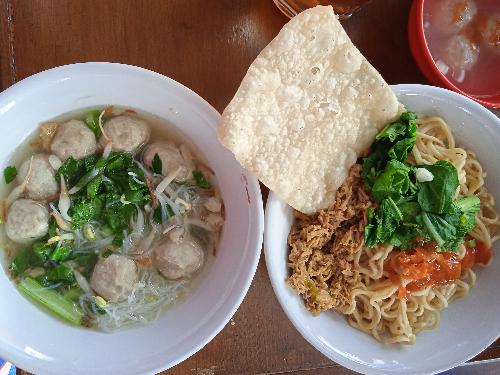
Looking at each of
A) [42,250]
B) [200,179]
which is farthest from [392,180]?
[42,250]

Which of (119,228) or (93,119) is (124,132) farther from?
(119,228)

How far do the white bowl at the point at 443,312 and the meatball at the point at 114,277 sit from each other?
0.52 meters

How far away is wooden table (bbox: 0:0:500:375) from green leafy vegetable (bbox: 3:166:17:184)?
1.18 feet

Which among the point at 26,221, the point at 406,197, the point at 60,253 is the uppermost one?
the point at 406,197

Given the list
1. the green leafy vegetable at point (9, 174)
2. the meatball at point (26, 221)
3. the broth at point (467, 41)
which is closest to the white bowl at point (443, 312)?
the broth at point (467, 41)

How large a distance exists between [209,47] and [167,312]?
1.05 metres

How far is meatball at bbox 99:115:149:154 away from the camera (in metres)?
2.09

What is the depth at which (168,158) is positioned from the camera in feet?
6.97

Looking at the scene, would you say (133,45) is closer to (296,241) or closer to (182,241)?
(182,241)

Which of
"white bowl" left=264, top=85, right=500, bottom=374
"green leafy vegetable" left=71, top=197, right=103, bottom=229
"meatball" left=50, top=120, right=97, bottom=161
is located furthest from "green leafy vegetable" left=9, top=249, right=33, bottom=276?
"white bowl" left=264, top=85, right=500, bottom=374

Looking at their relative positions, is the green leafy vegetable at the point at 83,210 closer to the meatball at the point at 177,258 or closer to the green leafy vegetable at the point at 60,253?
the green leafy vegetable at the point at 60,253

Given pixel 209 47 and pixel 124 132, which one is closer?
pixel 124 132

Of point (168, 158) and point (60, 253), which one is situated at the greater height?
point (168, 158)

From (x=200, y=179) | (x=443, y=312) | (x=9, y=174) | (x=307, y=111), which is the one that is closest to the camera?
(x=307, y=111)
